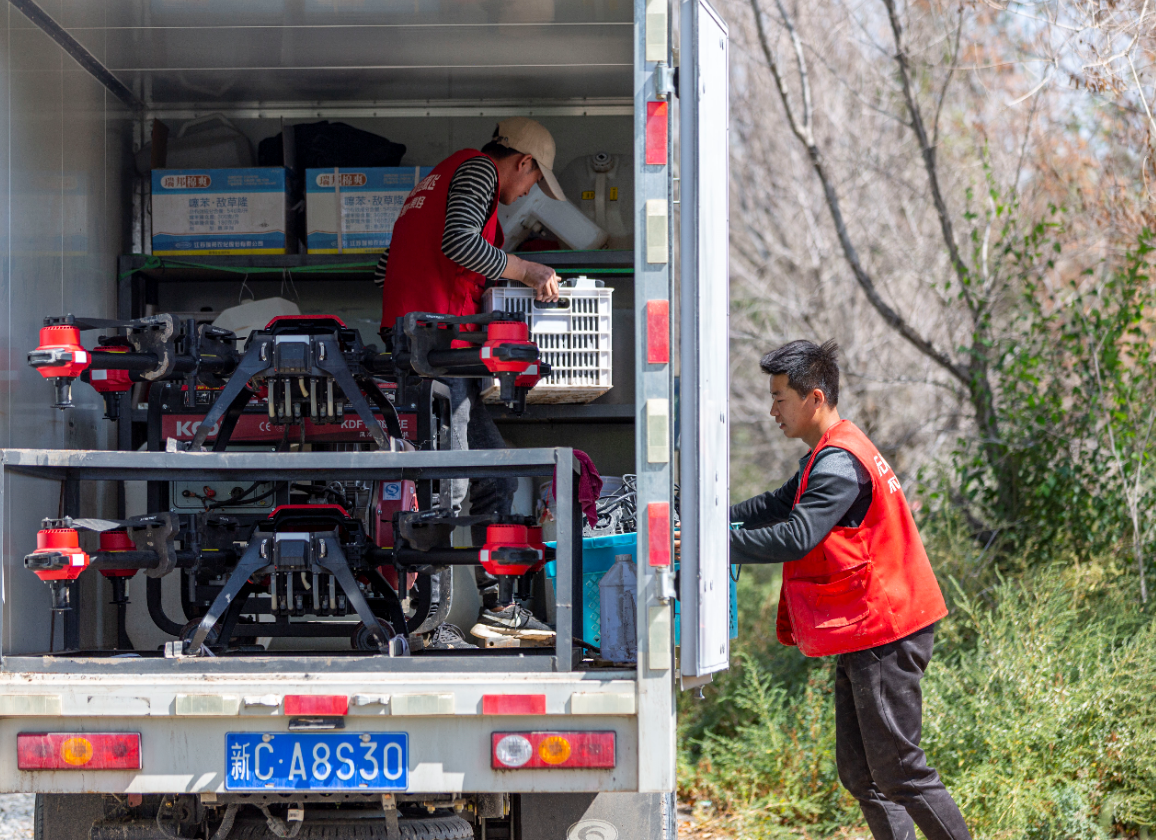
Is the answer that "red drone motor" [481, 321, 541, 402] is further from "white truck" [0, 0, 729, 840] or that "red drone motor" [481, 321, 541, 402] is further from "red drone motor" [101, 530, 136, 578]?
"red drone motor" [101, 530, 136, 578]

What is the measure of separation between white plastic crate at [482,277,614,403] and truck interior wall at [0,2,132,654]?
152 cm

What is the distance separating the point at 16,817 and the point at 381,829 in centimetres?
360

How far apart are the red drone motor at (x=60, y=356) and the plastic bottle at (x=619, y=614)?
1641 millimetres

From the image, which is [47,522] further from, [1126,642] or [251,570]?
[1126,642]

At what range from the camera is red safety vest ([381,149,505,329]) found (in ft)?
14.5

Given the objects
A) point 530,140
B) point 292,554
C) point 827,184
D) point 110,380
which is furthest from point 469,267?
point 827,184

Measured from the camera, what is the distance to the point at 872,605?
3539mm

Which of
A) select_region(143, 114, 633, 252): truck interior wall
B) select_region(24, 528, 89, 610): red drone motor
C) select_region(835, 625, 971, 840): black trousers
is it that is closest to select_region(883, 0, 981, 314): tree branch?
select_region(143, 114, 633, 252): truck interior wall

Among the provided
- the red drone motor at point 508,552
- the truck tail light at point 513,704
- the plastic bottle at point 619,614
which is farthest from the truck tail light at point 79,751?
the plastic bottle at point 619,614

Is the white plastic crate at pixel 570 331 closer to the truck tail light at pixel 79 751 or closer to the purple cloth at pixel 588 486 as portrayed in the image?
the purple cloth at pixel 588 486

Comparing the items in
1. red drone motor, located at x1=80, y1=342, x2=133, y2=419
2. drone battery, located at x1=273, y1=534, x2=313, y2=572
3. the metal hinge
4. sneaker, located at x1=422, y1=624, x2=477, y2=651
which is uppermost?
the metal hinge

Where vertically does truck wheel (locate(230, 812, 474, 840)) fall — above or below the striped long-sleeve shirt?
below

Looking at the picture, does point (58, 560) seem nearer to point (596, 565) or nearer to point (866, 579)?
point (596, 565)

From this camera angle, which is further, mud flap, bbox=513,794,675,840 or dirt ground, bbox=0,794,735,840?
dirt ground, bbox=0,794,735,840
